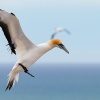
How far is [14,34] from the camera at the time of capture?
5562mm

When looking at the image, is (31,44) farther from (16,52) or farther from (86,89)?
(86,89)

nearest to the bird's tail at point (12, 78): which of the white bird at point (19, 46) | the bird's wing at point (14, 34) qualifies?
the white bird at point (19, 46)

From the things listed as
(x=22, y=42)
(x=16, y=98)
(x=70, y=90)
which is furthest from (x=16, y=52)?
(x=70, y=90)

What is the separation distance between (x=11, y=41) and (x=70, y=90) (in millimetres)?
59455

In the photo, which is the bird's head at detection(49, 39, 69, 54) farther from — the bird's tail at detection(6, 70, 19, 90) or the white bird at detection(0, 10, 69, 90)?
the bird's tail at detection(6, 70, 19, 90)

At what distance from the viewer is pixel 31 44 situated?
219 inches

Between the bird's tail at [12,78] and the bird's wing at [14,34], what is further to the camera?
the bird's tail at [12,78]

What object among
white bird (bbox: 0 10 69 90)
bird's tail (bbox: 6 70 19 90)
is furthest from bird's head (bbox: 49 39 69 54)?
bird's tail (bbox: 6 70 19 90)

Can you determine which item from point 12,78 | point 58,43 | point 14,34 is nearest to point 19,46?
point 14,34

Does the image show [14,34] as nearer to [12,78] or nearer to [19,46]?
[19,46]

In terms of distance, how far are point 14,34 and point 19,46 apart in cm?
20

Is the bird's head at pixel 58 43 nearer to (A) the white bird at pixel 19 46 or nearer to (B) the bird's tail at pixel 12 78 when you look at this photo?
(A) the white bird at pixel 19 46

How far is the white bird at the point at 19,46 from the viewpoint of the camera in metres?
5.39

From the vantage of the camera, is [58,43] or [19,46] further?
[19,46]
